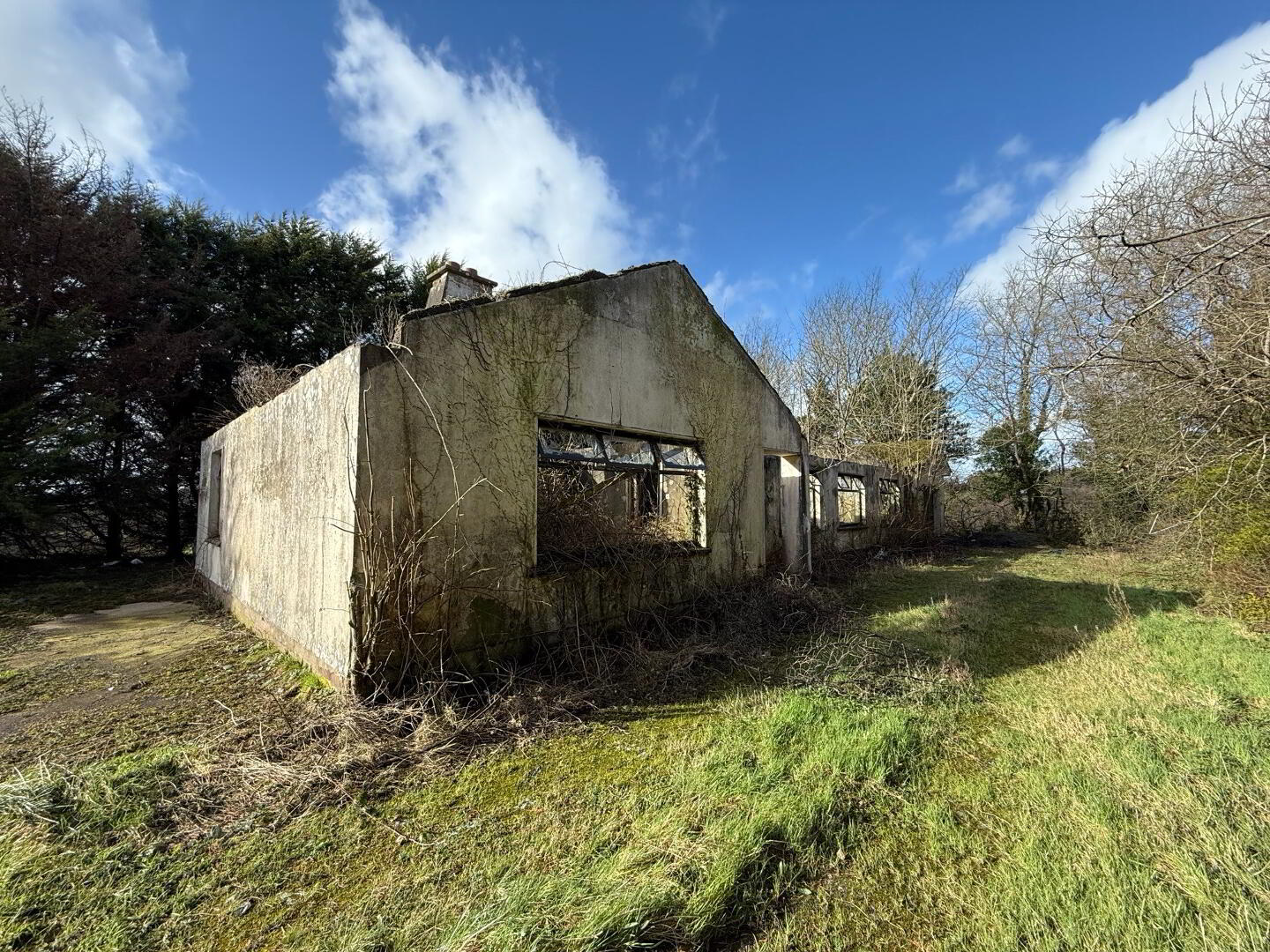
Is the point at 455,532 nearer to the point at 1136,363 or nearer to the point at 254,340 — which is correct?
the point at 1136,363

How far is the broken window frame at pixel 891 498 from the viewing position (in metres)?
15.7

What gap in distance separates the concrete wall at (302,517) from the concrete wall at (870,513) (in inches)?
359

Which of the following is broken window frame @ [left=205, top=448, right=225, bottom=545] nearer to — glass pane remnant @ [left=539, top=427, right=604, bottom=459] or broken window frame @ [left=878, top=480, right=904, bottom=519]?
glass pane remnant @ [left=539, top=427, right=604, bottom=459]

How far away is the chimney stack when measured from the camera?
6.40 meters

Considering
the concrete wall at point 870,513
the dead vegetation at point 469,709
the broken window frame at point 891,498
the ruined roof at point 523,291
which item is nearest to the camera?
the dead vegetation at point 469,709

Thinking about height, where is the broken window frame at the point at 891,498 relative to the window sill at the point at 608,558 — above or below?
above

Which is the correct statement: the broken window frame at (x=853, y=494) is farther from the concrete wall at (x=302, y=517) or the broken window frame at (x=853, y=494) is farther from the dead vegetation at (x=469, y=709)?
the concrete wall at (x=302, y=517)

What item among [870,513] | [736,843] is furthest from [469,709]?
[870,513]

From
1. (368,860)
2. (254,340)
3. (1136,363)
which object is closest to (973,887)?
(368,860)

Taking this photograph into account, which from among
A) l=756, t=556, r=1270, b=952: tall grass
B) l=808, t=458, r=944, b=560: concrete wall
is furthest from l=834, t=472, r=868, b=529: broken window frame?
l=756, t=556, r=1270, b=952: tall grass

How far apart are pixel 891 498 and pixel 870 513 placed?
1773 mm

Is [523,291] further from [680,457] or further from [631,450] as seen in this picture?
[680,457]

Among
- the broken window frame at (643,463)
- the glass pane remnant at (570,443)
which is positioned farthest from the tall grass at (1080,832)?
the glass pane remnant at (570,443)

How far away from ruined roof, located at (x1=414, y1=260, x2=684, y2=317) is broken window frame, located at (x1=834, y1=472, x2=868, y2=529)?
9.72 m
